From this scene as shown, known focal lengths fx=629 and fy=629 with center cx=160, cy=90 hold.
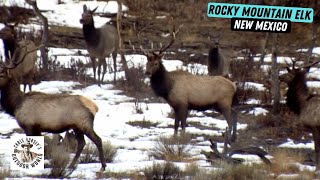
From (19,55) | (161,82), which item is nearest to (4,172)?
(161,82)

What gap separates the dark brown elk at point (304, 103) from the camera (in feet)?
28.6

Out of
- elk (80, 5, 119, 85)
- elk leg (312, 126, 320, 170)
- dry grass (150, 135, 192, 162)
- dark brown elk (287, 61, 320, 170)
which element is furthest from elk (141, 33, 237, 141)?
elk (80, 5, 119, 85)

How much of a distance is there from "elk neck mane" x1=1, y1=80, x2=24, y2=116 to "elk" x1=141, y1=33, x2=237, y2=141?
276 cm

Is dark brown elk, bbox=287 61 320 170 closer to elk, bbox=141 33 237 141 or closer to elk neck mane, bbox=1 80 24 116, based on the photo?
elk, bbox=141 33 237 141

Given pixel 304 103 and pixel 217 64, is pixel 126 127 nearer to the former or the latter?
pixel 304 103

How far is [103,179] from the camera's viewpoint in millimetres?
7445

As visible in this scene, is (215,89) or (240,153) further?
(215,89)

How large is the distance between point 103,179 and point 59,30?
43.2 feet

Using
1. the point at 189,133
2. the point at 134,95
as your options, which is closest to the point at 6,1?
the point at 134,95

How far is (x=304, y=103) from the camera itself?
9.16 meters

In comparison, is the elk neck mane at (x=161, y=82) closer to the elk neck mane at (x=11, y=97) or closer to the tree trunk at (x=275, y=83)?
the tree trunk at (x=275, y=83)

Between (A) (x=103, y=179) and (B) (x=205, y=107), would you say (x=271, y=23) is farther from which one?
(A) (x=103, y=179)
